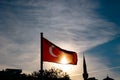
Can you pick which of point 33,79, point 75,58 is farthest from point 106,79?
point 75,58

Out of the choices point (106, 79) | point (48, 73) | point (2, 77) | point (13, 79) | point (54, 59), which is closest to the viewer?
point (54, 59)

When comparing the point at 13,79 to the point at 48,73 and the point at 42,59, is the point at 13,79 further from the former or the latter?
the point at 48,73

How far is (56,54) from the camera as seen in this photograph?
16969mm

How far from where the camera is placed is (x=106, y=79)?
11144cm

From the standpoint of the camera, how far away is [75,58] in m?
17.5

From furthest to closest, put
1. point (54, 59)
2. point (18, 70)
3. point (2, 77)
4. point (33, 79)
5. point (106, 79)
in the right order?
1. point (106, 79)
2. point (18, 70)
3. point (33, 79)
4. point (2, 77)
5. point (54, 59)

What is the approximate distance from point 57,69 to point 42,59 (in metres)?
115

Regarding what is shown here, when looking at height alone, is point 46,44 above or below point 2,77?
above

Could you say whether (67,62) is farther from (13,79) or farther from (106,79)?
(106,79)

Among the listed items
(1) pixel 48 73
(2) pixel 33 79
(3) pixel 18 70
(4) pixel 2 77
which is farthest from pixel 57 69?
(4) pixel 2 77

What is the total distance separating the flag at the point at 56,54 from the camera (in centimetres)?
1628

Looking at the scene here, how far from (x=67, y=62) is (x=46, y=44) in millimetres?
2031

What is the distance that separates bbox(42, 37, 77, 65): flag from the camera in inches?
641

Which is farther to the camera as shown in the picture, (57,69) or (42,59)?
(57,69)
